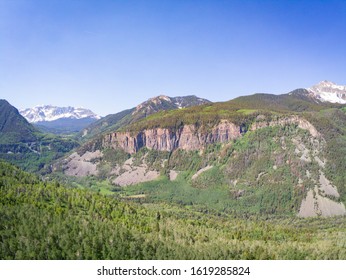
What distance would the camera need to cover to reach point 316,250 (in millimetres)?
110312

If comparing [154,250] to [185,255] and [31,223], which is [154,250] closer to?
[185,255]

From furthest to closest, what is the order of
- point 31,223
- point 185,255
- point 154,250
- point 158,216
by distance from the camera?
point 158,216 → point 31,223 → point 154,250 → point 185,255

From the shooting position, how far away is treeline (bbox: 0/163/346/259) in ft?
335

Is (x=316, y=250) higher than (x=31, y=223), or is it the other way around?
(x=31, y=223)

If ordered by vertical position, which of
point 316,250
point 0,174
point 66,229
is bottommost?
point 316,250

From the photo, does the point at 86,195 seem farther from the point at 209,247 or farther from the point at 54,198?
the point at 209,247

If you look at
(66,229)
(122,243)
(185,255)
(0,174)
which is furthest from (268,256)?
(0,174)

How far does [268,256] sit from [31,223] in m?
77.2

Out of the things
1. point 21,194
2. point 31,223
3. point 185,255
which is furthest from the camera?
point 21,194

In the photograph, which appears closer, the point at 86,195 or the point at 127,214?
the point at 127,214

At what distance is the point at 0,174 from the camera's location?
17362cm

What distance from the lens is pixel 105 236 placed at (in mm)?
112062

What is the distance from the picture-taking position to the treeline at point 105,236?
102m

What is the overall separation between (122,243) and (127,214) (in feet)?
155
